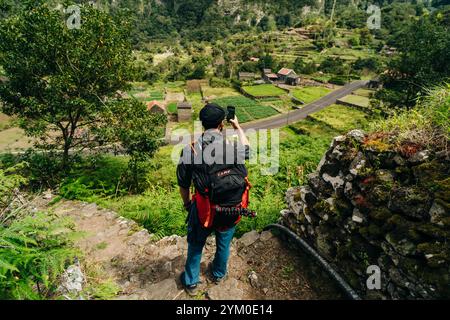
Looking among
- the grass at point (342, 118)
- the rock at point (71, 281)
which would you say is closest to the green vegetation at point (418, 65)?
the grass at point (342, 118)

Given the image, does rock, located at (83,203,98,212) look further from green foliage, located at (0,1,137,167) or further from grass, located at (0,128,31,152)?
grass, located at (0,128,31,152)

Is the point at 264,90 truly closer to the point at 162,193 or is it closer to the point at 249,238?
the point at 162,193

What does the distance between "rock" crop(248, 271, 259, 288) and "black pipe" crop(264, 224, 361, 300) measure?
0.91m

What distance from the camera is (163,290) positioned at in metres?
3.48

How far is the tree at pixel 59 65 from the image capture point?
862 centimetres

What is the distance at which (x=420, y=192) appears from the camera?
2.93m

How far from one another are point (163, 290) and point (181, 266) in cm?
59

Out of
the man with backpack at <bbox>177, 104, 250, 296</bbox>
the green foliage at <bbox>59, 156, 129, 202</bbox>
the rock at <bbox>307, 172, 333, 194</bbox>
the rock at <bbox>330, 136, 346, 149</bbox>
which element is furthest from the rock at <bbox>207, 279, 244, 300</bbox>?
the green foliage at <bbox>59, 156, 129, 202</bbox>

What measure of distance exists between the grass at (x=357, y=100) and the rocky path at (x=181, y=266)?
4548cm

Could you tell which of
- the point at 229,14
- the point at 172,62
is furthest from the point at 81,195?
the point at 229,14

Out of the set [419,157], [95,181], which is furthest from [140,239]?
[95,181]

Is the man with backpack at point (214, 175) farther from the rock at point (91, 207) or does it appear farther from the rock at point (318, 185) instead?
the rock at point (91, 207)

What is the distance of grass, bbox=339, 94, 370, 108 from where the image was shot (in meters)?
43.8
